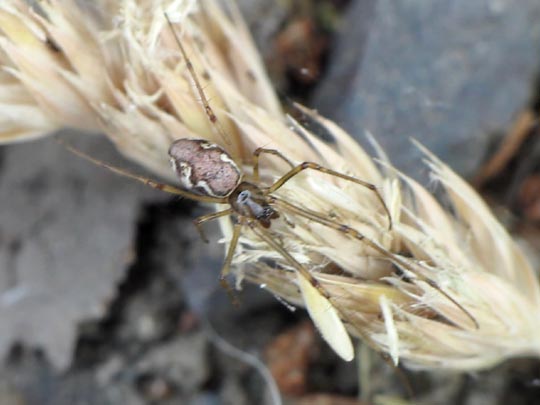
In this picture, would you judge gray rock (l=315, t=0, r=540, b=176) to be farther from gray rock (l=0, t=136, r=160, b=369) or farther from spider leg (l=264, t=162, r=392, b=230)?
gray rock (l=0, t=136, r=160, b=369)

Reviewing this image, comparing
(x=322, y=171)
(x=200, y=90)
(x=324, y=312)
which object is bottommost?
(x=324, y=312)

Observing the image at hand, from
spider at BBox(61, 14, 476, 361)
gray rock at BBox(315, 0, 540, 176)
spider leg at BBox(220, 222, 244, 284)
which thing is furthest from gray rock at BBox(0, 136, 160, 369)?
gray rock at BBox(315, 0, 540, 176)

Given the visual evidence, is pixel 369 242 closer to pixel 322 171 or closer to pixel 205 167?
pixel 322 171

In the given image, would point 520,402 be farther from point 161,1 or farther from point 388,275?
point 161,1

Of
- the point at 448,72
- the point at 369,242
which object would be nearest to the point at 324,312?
the point at 369,242

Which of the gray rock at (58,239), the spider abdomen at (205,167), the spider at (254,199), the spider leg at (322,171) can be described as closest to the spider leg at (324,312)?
the spider at (254,199)

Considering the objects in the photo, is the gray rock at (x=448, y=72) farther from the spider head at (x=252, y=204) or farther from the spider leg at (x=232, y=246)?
the spider leg at (x=232, y=246)
